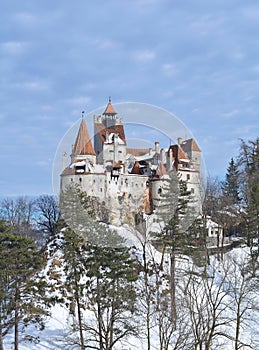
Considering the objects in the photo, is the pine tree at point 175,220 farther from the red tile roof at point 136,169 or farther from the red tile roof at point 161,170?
the red tile roof at point 136,169

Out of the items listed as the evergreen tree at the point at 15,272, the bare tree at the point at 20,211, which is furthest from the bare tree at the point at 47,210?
the evergreen tree at the point at 15,272

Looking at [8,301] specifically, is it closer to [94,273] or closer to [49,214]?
[94,273]

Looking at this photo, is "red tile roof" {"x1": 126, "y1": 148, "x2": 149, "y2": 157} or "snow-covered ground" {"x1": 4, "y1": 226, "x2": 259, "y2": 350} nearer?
"snow-covered ground" {"x1": 4, "y1": 226, "x2": 259, "y2": 350}

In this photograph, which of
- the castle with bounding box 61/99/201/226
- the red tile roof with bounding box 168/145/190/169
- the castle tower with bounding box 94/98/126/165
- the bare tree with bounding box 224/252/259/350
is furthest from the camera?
the red tile roof with bounding box 168/145/190/169

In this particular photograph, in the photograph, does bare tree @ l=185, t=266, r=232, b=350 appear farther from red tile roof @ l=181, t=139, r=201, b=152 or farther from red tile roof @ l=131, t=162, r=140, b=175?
red tile roof @ l=181, t=139, r=201, b=152

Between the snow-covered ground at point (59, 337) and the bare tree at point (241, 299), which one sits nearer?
the bare tree at point (241, 299)

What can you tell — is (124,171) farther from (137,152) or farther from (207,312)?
(207,312)

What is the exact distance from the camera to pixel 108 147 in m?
38.5

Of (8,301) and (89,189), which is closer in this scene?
(8,301)

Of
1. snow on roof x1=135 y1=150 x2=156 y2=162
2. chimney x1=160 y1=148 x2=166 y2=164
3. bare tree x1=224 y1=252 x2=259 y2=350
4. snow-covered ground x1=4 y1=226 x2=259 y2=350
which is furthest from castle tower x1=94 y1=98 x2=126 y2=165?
snow-covered ground x1=4 y1=226 x2=259 y2=350

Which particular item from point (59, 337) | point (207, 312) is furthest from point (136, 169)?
point (207, 312)

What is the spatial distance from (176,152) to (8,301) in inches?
1079

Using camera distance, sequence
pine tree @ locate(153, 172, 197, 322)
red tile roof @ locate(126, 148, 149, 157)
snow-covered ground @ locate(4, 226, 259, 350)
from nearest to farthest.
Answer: snow-covered ground @ locate(4, 226, 259, 350)
pine tree @ locate(153, 172, 197, 322)
red tile roof @ locate(126, 148, 149, 157)

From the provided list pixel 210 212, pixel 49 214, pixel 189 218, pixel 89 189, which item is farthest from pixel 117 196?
pixel 189 218
